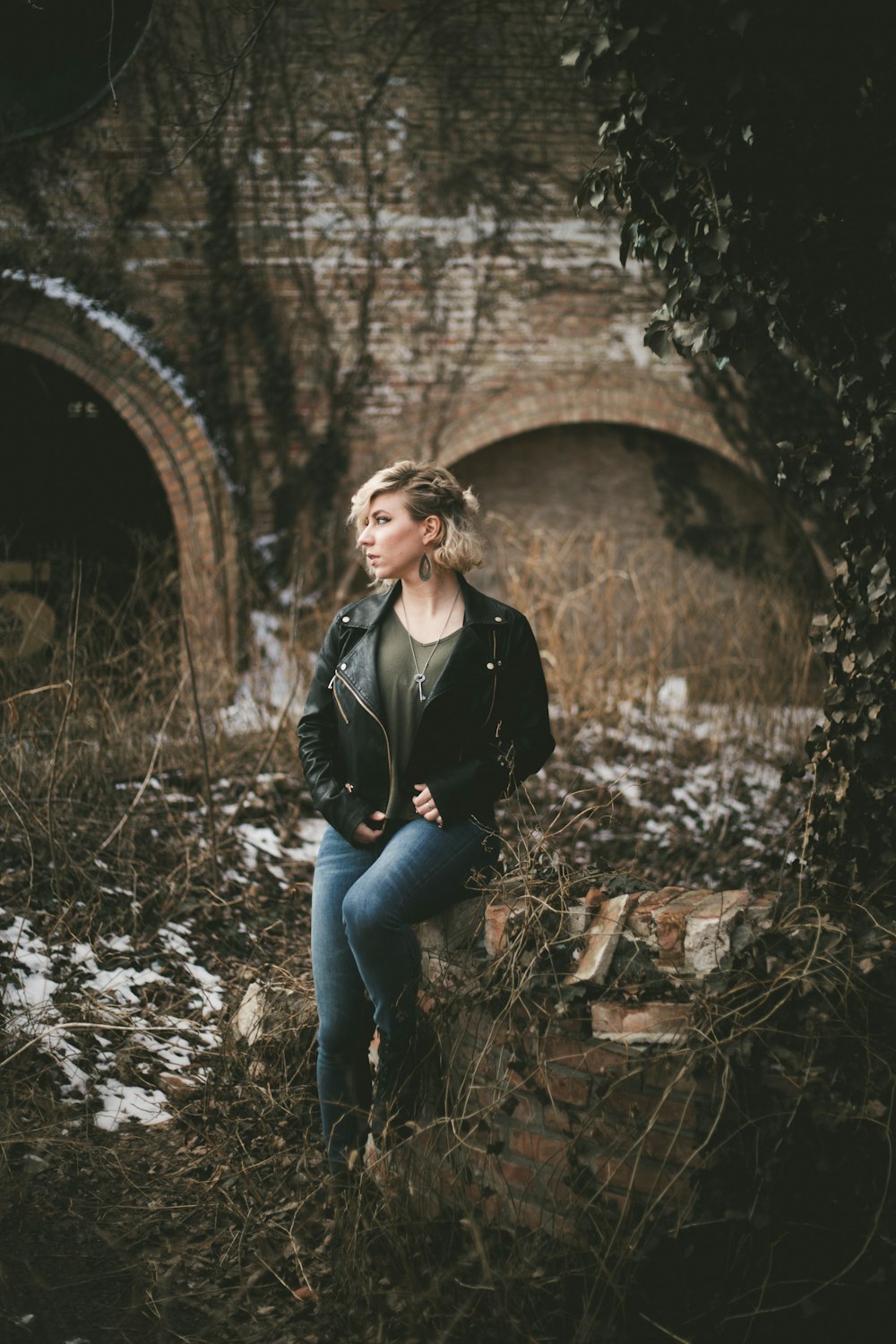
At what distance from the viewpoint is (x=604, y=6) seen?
10.8 ft

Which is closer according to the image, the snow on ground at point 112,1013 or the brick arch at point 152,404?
the snow on ground at point 112,1013

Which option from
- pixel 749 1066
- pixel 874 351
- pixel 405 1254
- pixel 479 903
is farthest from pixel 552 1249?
pixel 874 351

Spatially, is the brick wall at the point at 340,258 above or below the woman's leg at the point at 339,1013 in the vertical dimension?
above

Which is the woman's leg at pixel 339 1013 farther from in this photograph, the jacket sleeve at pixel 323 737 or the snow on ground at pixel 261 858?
the snow on ground at pixel 261 858

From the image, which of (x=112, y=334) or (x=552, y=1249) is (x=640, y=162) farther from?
(x=112, y=334)

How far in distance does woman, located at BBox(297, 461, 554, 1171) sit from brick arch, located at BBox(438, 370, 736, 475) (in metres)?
6.18

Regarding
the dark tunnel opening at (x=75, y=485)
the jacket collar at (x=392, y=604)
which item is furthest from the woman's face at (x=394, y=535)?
the dark tunnel opening at (x=75, y=485)

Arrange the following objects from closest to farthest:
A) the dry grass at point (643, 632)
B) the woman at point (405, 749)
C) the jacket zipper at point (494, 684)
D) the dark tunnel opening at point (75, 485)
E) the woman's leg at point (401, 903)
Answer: the woman's leg at point (401, 903), the woman at point (405, 749), the jacket zipper at point (494, 684), the dry grass at point (643, 632), the dark tunnel opening at point (75, 485)

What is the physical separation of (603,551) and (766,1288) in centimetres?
753

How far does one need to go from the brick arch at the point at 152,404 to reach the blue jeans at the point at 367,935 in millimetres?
5677

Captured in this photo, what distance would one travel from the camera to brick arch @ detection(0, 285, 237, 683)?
8.71 meters

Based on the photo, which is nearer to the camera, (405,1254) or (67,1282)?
→ (405,1254)

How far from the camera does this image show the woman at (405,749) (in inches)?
114

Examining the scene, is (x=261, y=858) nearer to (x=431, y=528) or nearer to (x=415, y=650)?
(x=415, y=650)
